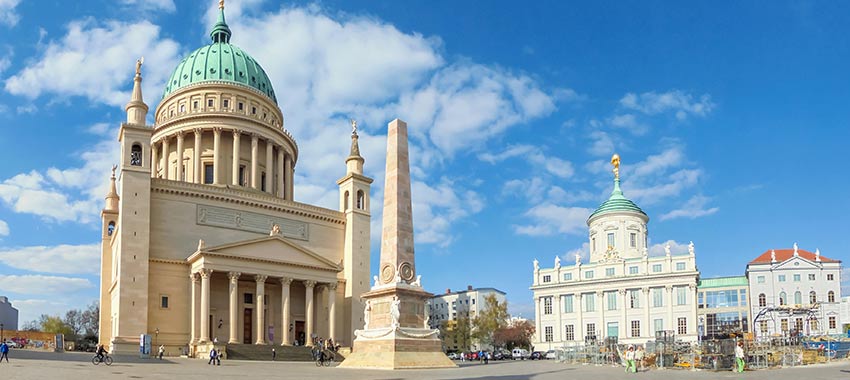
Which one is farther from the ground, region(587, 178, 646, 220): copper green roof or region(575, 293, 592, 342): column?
region(587, 178, 646, 220): copper green roof

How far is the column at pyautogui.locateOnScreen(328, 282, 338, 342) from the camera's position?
2420 inches

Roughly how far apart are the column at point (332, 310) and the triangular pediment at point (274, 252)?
1530 millimetres

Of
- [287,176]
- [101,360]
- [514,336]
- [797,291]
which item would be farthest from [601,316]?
[101,360]

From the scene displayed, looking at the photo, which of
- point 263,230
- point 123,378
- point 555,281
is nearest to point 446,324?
A: point 555,281

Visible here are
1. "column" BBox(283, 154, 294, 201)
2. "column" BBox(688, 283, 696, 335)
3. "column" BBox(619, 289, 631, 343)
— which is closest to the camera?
"column" BBox(283, 154, 294, 201)

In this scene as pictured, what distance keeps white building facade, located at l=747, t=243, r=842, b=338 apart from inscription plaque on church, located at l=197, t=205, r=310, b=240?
49.7 meters

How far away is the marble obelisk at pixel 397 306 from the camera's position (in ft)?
105

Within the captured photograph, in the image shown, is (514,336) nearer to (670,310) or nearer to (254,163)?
(670,310)

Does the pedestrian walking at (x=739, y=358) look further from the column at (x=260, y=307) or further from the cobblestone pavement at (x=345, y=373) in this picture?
the column at (x=260, y=307)

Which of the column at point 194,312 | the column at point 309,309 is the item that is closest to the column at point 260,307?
the column at point 309,309

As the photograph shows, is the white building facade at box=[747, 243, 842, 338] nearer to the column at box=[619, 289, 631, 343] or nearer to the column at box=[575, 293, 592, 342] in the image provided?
the column at box=[619, 289, 631, 343]

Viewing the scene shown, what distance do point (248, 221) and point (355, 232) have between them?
1002cm

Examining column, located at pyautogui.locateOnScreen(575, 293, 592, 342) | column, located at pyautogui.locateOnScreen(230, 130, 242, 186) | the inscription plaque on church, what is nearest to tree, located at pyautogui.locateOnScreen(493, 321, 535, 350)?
column, located at pyautogui.locateOnScreen(575, 293, 592, 342)

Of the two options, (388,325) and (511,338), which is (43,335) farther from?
(388,325)
